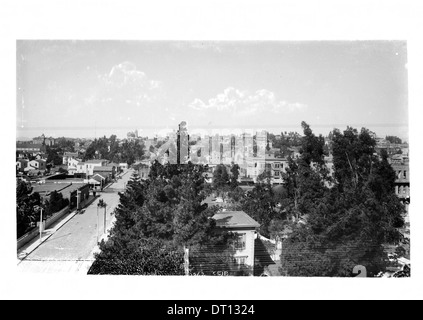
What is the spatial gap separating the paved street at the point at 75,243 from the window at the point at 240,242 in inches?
48.1

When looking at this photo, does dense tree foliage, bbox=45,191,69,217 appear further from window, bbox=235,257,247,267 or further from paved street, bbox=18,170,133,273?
window, bbox=235,257,247,267

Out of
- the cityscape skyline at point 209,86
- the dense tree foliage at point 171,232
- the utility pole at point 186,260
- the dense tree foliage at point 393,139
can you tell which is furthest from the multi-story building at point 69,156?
the dense tree foliage at point 393,139

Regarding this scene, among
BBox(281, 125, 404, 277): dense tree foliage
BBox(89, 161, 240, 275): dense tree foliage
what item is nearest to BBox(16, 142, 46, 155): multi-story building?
BBox(89, 161, 240, 275): dense tree foliage

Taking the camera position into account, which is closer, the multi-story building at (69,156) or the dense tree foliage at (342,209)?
the dense tree foliage at (342,209)

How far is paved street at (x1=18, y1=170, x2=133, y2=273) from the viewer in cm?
411

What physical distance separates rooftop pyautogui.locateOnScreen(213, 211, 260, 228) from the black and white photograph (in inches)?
0.5

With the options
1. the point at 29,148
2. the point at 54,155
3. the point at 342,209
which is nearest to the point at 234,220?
the point at 342,209

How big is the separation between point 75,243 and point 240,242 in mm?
1620

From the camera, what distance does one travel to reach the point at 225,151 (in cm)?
404

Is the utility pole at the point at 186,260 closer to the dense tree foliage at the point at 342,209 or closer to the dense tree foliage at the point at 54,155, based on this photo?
the dense tree foliage at the point at 342,209

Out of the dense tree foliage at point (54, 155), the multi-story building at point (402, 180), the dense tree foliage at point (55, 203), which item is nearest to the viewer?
the multi-story building at point (402, 180)

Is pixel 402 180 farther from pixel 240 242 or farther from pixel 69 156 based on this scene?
pixel 69 156

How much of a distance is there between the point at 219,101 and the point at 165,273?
5.64 ft

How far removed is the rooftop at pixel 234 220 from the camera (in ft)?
13.4
